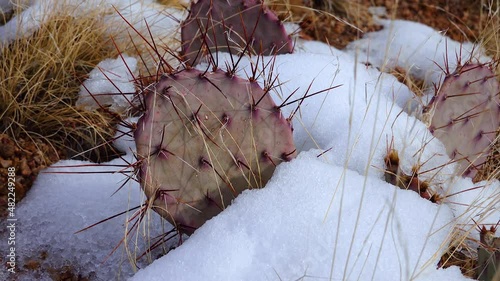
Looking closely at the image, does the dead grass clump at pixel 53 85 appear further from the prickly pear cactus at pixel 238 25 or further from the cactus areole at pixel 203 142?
the cactus areole at pixel 203 142

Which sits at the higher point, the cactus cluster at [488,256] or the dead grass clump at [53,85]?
the dead grass clump at [53,85]

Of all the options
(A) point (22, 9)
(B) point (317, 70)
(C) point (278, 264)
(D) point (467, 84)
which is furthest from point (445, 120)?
(A) point (22, 9)

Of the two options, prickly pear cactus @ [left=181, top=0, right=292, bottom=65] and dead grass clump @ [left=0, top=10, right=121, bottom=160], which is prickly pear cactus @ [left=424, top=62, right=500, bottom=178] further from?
dead grass clump @ [left=0, top=10, right=121, bottom=160]

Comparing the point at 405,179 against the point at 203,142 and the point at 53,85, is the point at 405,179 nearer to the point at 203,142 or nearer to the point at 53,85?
the point at 203,142

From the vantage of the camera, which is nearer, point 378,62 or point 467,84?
point 467,84

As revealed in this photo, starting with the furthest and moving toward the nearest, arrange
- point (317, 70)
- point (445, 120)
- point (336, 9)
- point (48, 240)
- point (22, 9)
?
point (336, 9)
point (22, 9)
point (317, 70)
point (445, 120)
point (48, 240)

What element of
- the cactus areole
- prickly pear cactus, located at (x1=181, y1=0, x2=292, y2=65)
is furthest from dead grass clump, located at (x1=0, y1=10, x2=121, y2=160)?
the cactus areole

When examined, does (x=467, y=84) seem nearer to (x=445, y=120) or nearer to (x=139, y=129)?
(x=445, y=120)

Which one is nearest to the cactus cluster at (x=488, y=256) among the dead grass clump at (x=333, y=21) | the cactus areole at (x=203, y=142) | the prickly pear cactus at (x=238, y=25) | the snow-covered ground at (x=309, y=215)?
the snow-covered ground at (x=309, y=215)

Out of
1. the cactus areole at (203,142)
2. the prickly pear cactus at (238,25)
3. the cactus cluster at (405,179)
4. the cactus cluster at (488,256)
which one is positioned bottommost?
the cactus cluster at (488,256)
